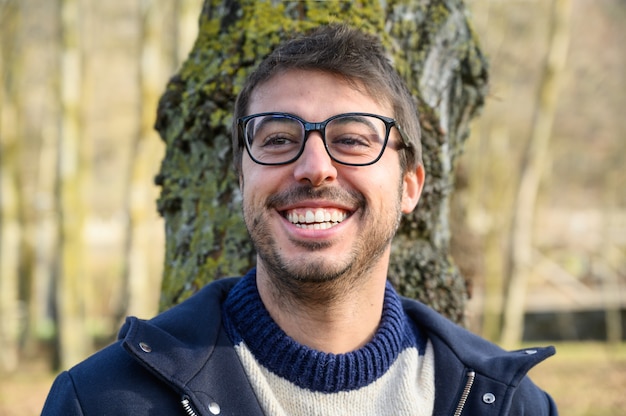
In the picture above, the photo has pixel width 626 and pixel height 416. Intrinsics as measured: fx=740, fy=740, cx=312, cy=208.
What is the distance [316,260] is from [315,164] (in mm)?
300

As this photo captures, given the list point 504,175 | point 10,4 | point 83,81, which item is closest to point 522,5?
point 504,175

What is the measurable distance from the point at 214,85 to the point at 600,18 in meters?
18.9

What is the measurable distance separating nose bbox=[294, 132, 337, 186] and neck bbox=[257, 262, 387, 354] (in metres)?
0.34

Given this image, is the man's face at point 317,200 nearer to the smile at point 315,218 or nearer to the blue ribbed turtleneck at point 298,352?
the smile at point 315,218

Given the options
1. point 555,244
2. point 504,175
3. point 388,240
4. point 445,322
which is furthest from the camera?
point 555,244

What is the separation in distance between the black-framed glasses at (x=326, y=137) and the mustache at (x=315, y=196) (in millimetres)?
96

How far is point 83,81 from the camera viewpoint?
15070 mm

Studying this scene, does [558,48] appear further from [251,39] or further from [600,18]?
[251,39]

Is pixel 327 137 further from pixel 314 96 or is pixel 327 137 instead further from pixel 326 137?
pixel 314 96

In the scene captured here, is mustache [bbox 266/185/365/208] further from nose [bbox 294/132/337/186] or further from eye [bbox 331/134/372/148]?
eye [bbox 331/134/372/148]

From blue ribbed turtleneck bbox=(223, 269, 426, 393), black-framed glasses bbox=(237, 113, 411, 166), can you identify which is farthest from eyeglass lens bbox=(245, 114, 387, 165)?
blue ribbed turtleneck bbox=(223, 269, 426, 393)

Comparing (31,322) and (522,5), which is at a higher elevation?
(522,5)

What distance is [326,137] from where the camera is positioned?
2.38 metres

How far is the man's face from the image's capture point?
7.61 ft
